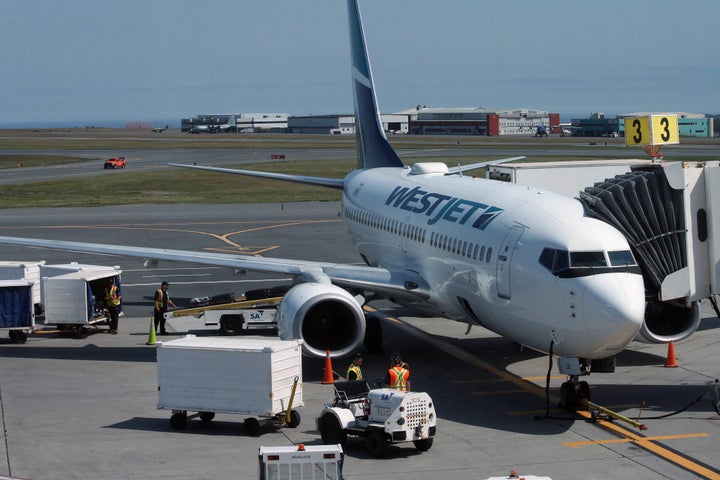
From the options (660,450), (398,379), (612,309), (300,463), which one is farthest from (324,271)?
(300,463)

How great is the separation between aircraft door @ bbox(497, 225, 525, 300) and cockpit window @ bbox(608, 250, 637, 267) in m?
2.50

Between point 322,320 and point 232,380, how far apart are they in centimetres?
618

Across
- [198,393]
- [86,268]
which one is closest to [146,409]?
[198,393]

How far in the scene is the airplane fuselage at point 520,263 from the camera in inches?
859

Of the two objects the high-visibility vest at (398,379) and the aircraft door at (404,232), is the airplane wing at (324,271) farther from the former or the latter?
the high-visibility vest at (398,379)

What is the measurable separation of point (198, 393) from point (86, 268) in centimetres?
1437

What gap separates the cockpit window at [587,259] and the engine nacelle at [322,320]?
6879 millimetres

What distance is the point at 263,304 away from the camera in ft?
113

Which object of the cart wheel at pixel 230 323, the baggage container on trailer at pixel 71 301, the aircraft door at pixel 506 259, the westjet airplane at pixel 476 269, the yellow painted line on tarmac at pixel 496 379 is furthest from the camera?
the cart wheel at pixel 230 323

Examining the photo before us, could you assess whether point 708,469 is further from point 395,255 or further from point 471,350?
point 395,255

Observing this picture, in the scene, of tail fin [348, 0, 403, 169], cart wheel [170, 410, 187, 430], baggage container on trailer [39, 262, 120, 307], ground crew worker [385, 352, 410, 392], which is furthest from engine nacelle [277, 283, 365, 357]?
tail fin [348, 0, 403, 169]

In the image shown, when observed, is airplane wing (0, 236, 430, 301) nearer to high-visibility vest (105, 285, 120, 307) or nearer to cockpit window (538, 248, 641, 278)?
high-visibility vest (105, 285, 120, 307)

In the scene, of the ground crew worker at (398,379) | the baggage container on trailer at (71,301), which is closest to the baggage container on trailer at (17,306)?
the baggage container on trailer at (71,301)

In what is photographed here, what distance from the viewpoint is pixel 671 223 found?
24.6 m
